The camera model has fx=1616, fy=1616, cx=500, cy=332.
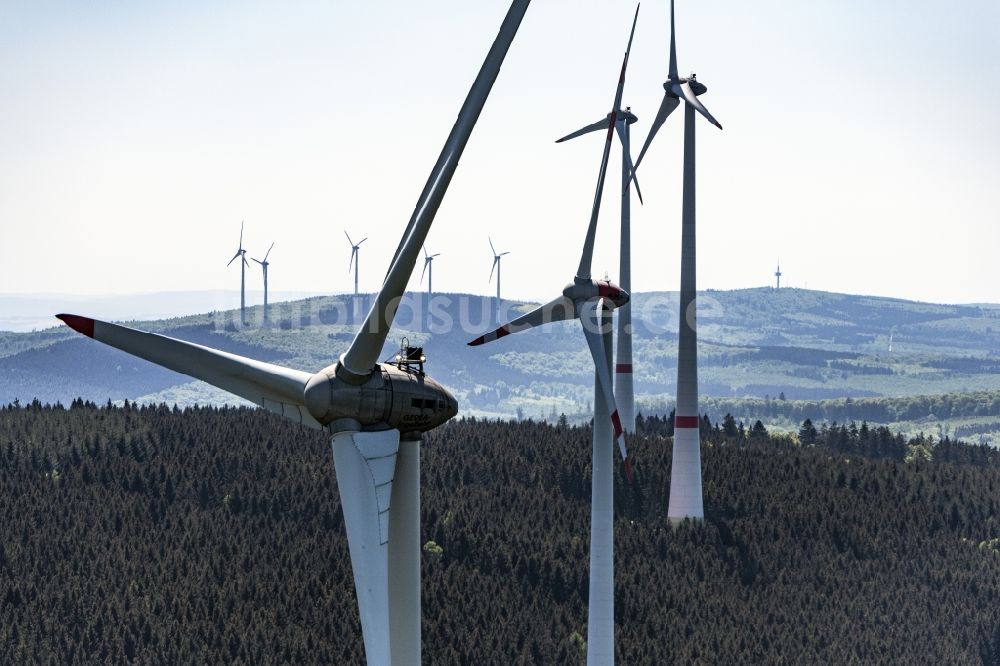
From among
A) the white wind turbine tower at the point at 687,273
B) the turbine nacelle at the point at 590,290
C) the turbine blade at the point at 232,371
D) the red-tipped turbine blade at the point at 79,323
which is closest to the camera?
the red-tipped turbine blade at the point at 79,323

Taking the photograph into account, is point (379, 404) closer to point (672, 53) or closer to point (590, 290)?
point (590, 290)

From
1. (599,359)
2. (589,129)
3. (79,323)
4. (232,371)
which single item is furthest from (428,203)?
(589,129)

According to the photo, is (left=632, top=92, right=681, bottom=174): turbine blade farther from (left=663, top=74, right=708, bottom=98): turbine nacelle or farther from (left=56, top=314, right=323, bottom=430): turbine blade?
(left=56, top=314, right=323, bottom=430): turbine blade

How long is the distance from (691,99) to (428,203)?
4193 inches

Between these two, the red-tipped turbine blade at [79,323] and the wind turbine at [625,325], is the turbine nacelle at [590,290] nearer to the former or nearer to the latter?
the red-tipped turbine blade at [79,323]

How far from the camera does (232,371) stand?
63.1m

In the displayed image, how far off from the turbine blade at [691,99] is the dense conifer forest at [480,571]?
46.4m

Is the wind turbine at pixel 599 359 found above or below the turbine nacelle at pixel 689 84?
below

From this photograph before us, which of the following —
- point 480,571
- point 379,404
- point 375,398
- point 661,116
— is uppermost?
point 661,116

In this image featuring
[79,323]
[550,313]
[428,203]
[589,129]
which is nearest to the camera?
[79,323]

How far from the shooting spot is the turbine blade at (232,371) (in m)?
60.8

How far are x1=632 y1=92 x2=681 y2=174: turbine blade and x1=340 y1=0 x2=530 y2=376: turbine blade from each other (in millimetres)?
86973

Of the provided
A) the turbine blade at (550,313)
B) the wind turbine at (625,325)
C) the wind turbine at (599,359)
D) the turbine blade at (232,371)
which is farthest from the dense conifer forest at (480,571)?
the turbine blade at (232,371)

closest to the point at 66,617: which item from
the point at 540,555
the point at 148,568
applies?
the point at 148,568
